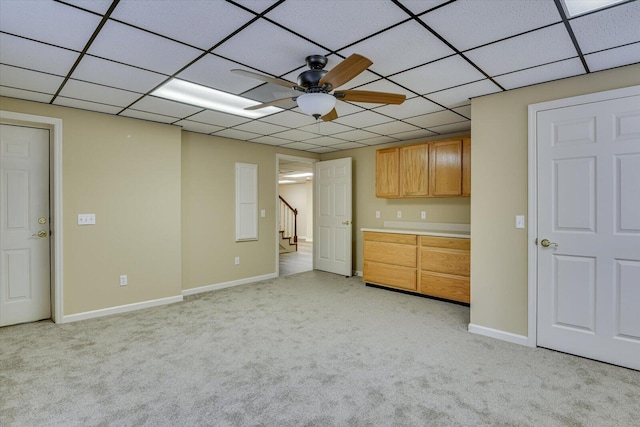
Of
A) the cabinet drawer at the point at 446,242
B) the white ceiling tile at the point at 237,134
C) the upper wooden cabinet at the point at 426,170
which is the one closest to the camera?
the cabinet drawer at the point at 446,242

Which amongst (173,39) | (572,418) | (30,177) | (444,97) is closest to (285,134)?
(444,97)

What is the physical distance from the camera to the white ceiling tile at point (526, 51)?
209 cm

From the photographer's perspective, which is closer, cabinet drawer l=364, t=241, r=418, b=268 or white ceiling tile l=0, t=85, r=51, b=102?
white ceiling tile l=0, t=85, r=51, b=102

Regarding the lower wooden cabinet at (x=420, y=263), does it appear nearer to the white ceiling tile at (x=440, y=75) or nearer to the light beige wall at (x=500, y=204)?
the light beige wall at (x=500, y=204)

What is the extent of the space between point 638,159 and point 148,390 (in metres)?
4.01

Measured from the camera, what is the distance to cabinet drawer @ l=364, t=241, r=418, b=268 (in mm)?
4681

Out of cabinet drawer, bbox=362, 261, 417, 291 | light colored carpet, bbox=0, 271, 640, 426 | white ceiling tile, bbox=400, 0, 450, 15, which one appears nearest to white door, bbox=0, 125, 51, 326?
light colored carpet, bbox=0, 271, 640, 426

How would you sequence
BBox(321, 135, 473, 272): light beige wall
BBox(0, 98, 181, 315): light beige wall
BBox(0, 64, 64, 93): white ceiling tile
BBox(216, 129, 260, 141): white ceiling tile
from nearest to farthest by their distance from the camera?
1. BBox(0, 64, 64, 93): white ceiling tile
2. BBox(0, 98, 181, 315): light beige wall
3. BBox(216, 129, 260, 141): white ceiling tile
4. BBox(321, 135, 473, 272): light beige wall

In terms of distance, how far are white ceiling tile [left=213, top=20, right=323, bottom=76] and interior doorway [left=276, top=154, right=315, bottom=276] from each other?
3.43m

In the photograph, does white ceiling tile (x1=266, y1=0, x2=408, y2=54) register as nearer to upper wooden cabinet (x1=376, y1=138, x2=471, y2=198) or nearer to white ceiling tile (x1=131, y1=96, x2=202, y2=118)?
white ceiling tile (x1=131, y1=96, x2=202, y2=118)

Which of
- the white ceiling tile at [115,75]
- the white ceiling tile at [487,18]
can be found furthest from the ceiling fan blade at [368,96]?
the white ceiling tile at [115,75]

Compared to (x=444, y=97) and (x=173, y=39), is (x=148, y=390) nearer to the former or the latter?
(x=173, y=39)

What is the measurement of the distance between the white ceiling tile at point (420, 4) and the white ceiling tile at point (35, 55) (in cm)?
228

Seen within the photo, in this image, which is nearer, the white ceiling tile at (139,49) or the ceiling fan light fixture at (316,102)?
the white ceiling tile at (139,49)
